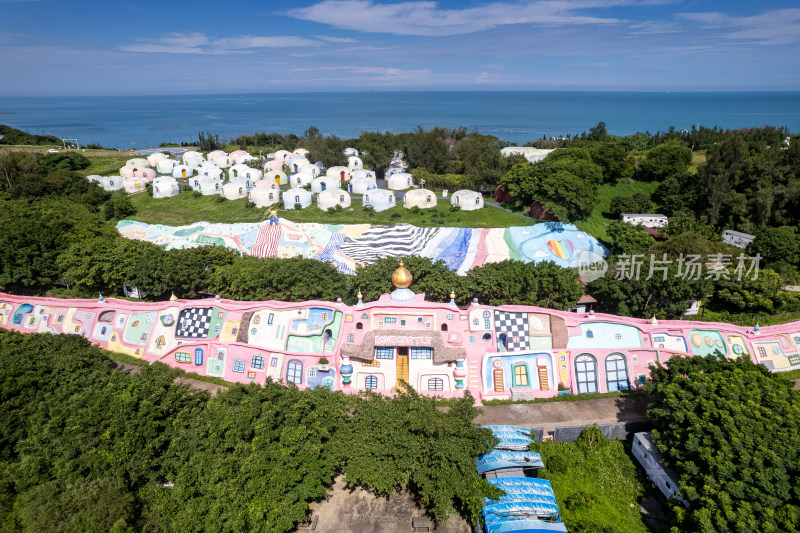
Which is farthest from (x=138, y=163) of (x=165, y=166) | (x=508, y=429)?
(x=508, y=429)

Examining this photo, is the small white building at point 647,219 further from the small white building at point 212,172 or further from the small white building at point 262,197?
the small white building at point 212,172

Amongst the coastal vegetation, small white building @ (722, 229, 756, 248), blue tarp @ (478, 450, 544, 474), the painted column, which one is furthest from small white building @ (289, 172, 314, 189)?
blue tarp @ (478, 450, 544, 474)

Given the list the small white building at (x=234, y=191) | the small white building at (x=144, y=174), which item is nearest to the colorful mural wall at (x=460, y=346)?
the small white building at (x=234, y=191)

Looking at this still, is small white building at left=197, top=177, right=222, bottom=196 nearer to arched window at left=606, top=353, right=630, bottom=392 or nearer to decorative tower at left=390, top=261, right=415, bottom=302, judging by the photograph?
decorative tower at left=390, top=261, right=415, bottom=302

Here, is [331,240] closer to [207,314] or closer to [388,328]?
[207,314]

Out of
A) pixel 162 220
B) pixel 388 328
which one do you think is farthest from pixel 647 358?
pixel 162 220
